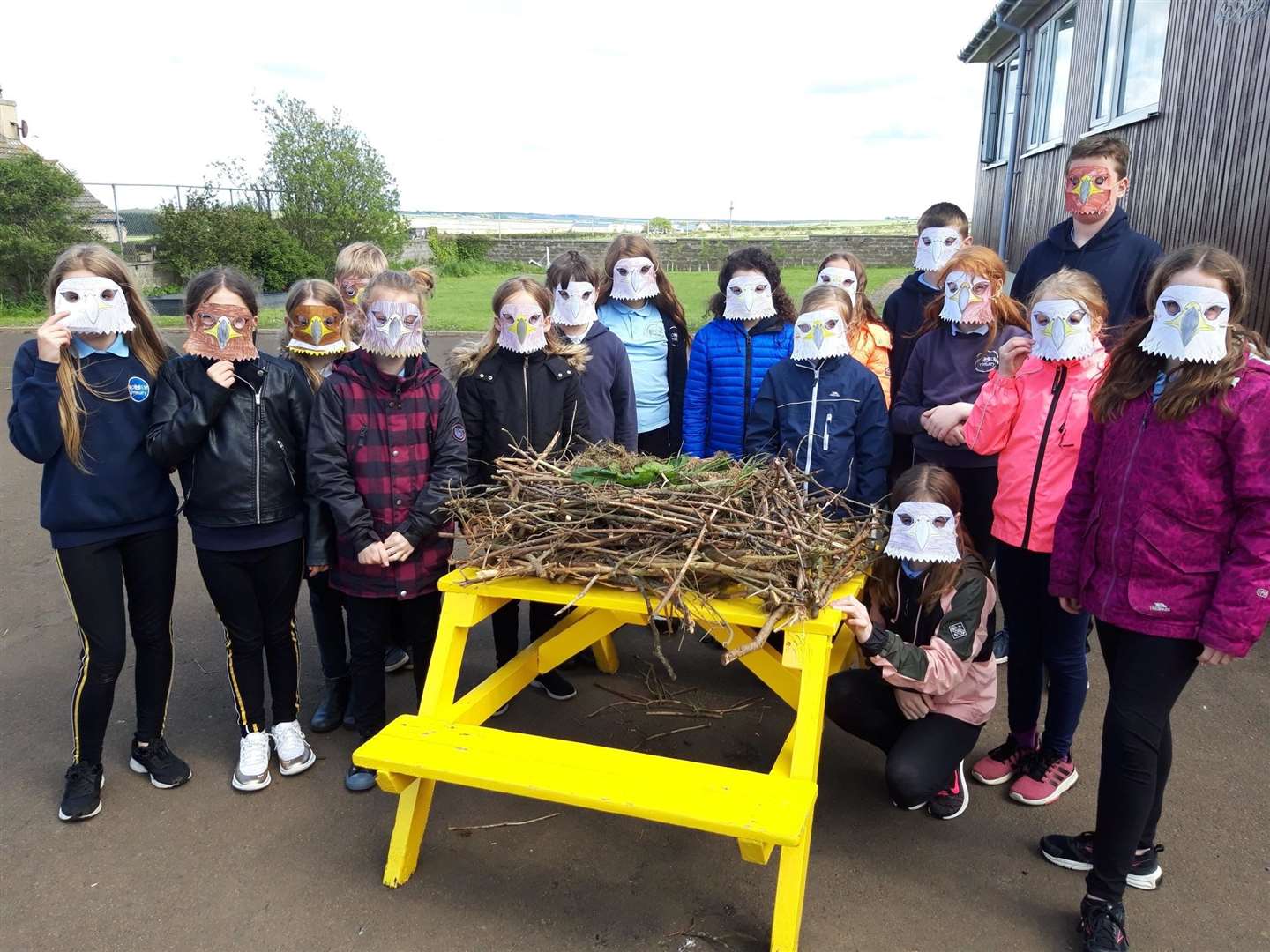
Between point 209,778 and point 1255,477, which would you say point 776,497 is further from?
point 209,778

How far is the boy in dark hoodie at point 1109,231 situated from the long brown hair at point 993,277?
1.32ft

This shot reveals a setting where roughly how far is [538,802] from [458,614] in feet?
2.84

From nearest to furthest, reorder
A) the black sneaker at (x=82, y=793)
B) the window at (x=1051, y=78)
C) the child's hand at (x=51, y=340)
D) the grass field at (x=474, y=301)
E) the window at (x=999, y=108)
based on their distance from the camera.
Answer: the child's hand at (x=51, y=340) < the black sneaker at (x=82, y=793) < the window at (x=1051, y=78) < the grass field at (x=474, y=301) < the window at (x=999, y=108)

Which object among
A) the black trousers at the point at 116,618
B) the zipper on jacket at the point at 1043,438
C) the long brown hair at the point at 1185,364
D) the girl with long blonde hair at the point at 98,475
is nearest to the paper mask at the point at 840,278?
the zipper on jacket at the point at 1043,438

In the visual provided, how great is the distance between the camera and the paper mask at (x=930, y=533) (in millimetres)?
3189

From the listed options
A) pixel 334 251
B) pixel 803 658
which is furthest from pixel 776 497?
pixel 334 251

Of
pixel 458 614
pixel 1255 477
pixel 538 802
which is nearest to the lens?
pixel 1255 477

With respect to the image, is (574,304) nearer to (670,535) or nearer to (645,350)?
(645,350)

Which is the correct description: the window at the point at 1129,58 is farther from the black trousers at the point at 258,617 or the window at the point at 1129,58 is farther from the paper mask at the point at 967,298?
the black trousers at the point at 258,617

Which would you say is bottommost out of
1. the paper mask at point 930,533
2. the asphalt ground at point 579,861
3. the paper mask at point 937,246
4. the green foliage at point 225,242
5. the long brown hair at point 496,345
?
the asphalt ground at point 579,861

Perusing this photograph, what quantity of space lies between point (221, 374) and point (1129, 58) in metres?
12.3

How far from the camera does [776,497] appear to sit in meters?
3.22

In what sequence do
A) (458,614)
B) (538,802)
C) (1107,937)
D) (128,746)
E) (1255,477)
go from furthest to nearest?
(128,746)
(538,802)
(458,614)
(1107,937)
(1255,477)

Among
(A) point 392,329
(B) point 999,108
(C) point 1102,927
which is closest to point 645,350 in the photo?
(A) point 392,329
